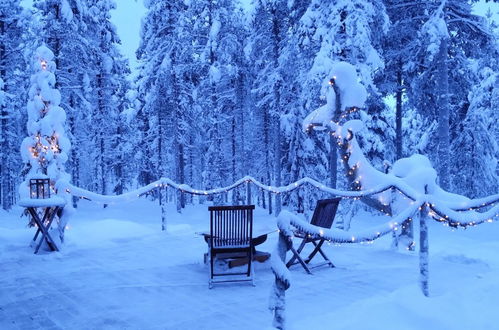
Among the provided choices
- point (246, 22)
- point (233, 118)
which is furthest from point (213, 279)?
point (233, 118)

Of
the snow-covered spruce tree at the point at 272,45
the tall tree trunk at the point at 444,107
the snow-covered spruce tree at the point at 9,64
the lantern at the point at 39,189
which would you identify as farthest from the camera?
the snow-covered spruce tree at the point at 9,64

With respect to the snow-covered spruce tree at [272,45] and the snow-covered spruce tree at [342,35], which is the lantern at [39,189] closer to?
the snow-covered spruce tree at [342,35]

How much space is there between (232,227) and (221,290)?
1.00 metres

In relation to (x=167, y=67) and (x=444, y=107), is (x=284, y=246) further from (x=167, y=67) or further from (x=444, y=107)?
(x=167, y=67)

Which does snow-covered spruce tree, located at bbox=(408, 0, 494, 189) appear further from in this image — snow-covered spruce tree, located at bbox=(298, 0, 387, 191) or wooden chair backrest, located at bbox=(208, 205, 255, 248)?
wooden chair backrest, located at bbox=(208, 205, 255, 248)

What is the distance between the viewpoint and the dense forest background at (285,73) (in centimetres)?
1271

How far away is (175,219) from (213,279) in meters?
12.3

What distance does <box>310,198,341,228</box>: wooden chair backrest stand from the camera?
7203 millimetres

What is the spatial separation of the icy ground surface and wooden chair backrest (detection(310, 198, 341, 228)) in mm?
915

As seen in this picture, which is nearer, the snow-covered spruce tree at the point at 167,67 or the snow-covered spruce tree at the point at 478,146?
the snow-covered spruce tree at the point at 478,146

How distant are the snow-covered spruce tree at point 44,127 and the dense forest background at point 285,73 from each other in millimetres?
6727

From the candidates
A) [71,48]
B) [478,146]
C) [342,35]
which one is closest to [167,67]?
[71,48]

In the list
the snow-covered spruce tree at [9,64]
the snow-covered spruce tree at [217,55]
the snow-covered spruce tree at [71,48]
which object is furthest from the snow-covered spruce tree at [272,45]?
the snow-covered spruce tree at [9,64]

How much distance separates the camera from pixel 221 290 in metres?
6.04
